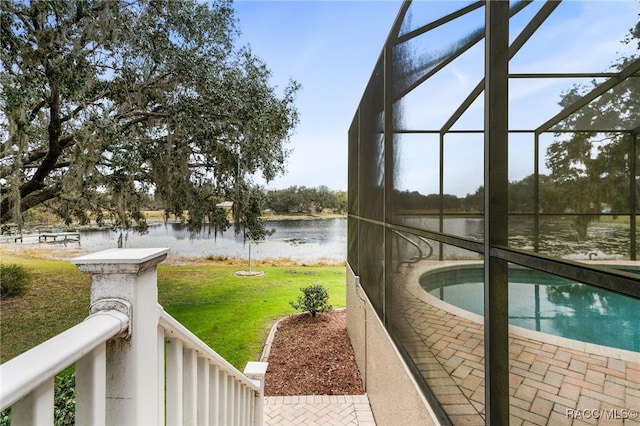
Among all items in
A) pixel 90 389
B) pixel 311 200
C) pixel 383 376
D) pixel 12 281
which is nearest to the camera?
pixel 90 389

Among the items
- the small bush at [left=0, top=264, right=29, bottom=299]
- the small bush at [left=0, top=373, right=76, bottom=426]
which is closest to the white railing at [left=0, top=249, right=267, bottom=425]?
the small bush at [left=0, top=373, right=76, bottom=426]

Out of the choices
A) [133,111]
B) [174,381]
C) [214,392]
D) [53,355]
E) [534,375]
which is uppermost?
[133,111]

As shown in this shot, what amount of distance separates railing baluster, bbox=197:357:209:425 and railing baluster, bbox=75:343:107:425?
0.76 m

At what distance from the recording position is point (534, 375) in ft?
3.02

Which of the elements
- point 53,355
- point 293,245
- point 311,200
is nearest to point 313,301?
point 53,355

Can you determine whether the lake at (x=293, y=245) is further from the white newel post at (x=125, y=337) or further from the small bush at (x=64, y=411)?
the white newel post at (x=125, y=337)

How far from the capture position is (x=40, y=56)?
17.3 ft

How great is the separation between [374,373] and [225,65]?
22.1ft

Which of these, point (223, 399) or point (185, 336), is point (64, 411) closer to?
point (223, 399)

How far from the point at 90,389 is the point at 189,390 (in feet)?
2.15

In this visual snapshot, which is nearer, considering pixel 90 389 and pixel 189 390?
pixel 90 389

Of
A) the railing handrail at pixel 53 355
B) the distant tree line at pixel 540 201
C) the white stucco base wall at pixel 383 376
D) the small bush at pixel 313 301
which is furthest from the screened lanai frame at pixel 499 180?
the small bush at pixel 313 301

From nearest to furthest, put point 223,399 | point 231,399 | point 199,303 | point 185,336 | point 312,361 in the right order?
point 185,336 → point 223,399 → point 231,399 → point 312,361 → point 199,303

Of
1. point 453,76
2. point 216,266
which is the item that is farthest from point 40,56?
point 216,266
